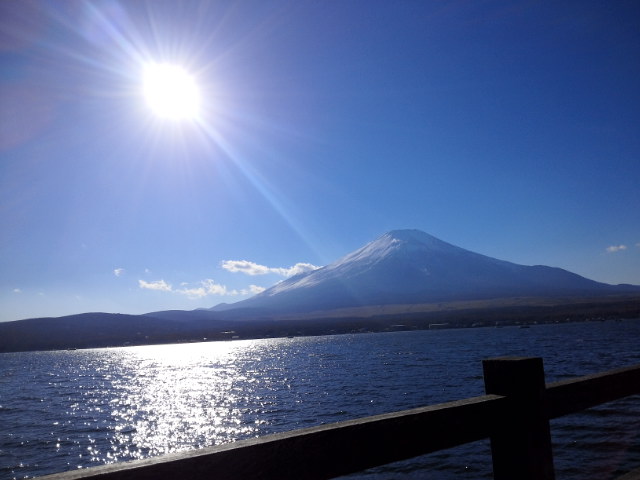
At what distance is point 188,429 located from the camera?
92.1 ft

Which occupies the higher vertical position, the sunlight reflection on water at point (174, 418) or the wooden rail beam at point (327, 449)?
the wooden rail beam at point (327, 449)

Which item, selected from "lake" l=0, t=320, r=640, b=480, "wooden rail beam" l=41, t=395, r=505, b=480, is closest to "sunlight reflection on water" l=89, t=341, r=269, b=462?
"lake" l=0, t=320, r=640, b=480

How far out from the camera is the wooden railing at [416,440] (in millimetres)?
1740

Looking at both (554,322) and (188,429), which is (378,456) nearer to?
(188,429)

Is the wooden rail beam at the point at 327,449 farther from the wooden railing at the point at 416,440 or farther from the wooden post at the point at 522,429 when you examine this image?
the wooden post at the point at 522,429

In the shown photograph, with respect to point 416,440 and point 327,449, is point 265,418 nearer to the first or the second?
point 416,440

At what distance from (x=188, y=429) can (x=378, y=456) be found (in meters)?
29.0

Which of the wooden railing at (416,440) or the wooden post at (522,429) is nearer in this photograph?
the wooden railing at (416,440)

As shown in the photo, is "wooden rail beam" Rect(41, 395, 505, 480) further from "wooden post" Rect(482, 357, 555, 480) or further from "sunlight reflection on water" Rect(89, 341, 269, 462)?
"sunlight reflection on water" Rect(89, 341, 269, 462)

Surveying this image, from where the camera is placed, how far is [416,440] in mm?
2299

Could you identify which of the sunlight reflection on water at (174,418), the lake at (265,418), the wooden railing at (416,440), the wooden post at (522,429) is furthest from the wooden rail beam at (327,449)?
the sunlight reflection on water at (174,418)

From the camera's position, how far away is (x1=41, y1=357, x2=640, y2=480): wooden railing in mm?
1740

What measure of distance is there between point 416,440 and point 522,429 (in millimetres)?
793

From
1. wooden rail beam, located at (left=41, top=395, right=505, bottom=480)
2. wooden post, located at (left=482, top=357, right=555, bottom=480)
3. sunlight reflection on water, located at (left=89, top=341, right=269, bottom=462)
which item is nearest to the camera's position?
wooden rail beam, located at (left=41, top=395, right=505, bottom=480)
